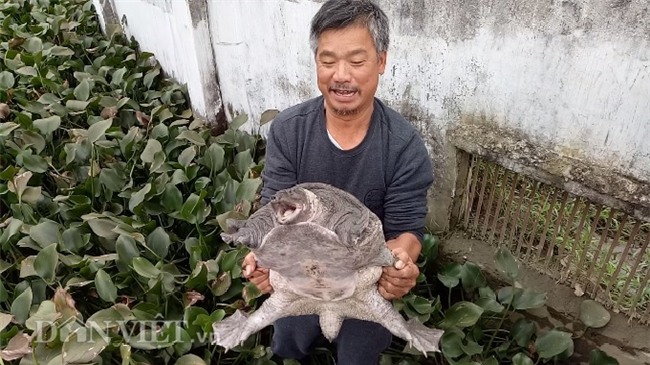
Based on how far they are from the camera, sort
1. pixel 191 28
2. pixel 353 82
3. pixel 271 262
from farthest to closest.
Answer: pixel 191 28 → pixel 353 82 → pixel 271 262

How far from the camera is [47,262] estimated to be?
6.66 ft

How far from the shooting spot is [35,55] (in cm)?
349

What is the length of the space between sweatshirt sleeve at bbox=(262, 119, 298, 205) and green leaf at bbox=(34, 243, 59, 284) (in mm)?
923

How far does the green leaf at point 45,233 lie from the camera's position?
2.19 m

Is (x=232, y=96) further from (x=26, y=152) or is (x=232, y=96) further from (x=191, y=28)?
(x=26, y=152)

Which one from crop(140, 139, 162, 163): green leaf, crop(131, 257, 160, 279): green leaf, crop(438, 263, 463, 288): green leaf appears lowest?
crop(438, 263, 463, 288): green leaf

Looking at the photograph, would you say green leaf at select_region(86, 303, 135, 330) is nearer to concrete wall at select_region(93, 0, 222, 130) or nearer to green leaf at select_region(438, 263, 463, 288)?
green leaf at select_region(438, 263, 463, 288)

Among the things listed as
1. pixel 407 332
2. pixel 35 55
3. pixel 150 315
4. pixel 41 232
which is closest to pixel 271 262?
pixel 407 332

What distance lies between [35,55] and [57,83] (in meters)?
0.31

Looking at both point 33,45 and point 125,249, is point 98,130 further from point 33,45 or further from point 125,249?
point 33,45

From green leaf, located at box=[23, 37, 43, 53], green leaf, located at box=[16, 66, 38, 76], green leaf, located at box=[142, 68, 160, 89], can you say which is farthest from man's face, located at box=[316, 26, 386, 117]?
green leaf, located at box=[23, 37, 43, 53]

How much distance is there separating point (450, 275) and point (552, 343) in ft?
1.34

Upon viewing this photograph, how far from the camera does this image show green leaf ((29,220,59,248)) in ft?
7.19

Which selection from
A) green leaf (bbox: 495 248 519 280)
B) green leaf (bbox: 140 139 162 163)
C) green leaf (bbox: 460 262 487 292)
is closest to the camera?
green leaf (bbox: 495 248 519 280)
